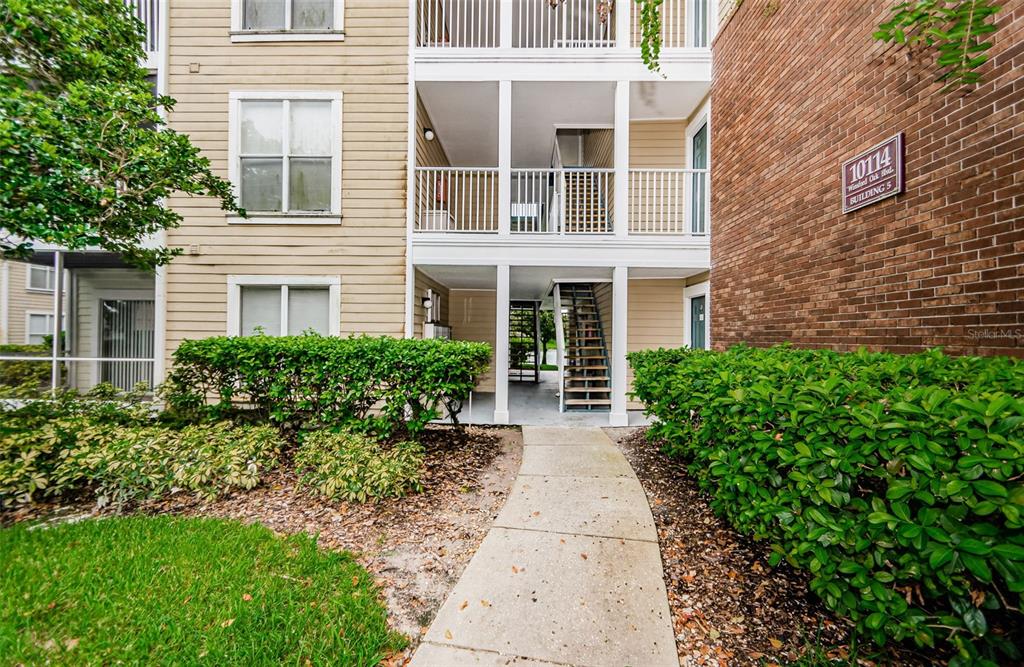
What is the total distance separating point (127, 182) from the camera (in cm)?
406

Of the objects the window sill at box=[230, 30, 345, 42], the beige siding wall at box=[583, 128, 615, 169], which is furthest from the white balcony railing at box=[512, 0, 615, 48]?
the window sill at box=[230, 30, 345, 42]

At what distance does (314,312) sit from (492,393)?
441 cm

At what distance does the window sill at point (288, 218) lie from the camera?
6293 mm

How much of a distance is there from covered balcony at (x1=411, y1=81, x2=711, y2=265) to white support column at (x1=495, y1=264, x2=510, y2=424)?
0.60m

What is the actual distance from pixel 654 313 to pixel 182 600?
775cm

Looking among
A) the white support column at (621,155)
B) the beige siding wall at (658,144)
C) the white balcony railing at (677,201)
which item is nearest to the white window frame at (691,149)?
the white balcony railing at (677,201)

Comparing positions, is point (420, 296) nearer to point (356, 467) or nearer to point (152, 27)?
point (356, 467)

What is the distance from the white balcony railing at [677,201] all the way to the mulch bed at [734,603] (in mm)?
4747

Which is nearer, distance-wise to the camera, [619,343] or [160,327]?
[619,343]

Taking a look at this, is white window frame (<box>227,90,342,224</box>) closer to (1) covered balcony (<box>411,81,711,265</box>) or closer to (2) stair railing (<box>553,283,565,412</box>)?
(1) covered balcony (<box>411,81,711,265</box>)

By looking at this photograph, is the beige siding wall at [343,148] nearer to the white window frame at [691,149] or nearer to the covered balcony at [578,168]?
the covered balcony at [578,168]

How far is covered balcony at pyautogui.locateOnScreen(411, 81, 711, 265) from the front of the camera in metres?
6.29

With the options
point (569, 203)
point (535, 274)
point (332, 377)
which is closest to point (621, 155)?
point (569, 203)

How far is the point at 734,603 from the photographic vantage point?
2240 millimetres
